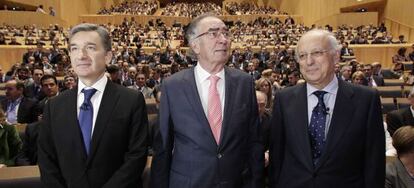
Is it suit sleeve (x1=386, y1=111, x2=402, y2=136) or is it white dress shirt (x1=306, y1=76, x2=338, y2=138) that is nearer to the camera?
white dress shirt (x1=306, y1=76, x2=338, y2=138)

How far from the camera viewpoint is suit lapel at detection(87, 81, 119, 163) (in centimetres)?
197

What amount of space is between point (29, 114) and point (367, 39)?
14.5 metres

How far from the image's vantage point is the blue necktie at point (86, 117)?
2016mm

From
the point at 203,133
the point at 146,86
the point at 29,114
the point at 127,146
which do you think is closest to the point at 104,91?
the point at 127,146

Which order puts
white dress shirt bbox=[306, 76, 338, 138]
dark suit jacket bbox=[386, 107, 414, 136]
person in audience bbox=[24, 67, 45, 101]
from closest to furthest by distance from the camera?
white dress shirt bbox=[306, 76, 338, 138] → dark suit jacket bbox=[386, 107, 414, 136] → person in audience bbox=[24, 67, 45, 101]

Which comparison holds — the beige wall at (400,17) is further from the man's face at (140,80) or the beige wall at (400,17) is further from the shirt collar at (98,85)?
the shirt collar at (98,85)

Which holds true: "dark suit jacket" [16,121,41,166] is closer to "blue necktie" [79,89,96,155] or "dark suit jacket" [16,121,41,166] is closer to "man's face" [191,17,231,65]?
"blue necktie" [79,89,96,155]

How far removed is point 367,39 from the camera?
16.7 meters

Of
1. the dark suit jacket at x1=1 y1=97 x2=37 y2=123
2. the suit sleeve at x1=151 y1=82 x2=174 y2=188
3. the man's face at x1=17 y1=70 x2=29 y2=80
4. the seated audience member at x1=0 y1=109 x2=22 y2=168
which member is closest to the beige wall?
the man's face at x1=17 y1=70 x2=29 y2=80

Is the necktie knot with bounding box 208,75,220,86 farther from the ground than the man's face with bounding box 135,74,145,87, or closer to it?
farther from the ground

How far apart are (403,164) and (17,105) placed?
468 centimetres

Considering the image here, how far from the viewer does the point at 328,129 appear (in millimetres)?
2023

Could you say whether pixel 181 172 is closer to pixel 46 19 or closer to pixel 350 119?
pixel 350 119

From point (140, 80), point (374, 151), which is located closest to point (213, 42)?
point (374, 151)
